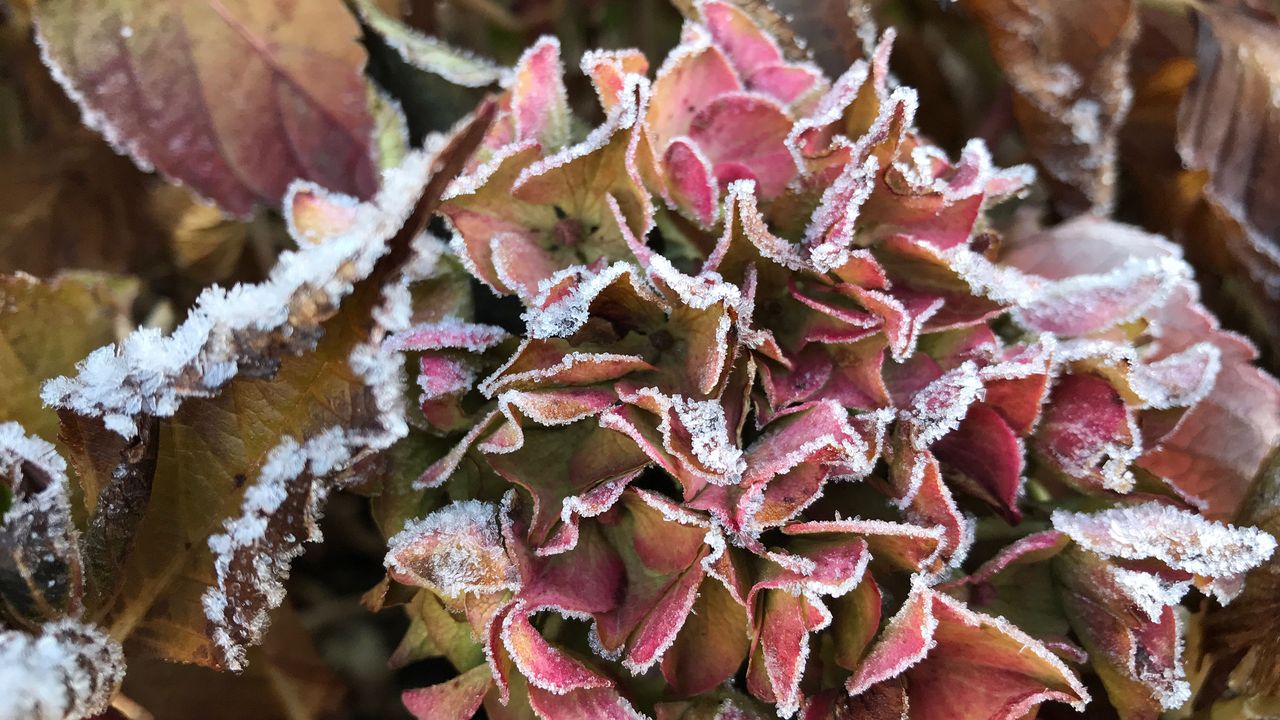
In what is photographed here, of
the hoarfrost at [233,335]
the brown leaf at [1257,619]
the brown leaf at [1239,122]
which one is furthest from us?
the brown leaf at [1239,122]

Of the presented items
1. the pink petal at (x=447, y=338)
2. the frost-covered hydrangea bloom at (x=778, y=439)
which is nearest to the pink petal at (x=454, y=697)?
the frost-covered hydrangea bloom at (x=778, y=439)

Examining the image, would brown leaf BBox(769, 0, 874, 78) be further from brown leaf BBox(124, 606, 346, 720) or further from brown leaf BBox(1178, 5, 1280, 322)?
brown leaf BBox(124, 606, 346, 720)

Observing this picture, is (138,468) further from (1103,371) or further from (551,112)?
(1103,371)

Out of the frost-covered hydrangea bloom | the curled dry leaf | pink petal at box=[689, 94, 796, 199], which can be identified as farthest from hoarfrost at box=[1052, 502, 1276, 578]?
the curled dry leaf

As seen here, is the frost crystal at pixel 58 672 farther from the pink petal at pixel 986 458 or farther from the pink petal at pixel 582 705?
the pink petal at pixel 986 458

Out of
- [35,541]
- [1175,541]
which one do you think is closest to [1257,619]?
[1175,541]

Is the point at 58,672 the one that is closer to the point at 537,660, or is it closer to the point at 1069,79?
the point at 537,660
